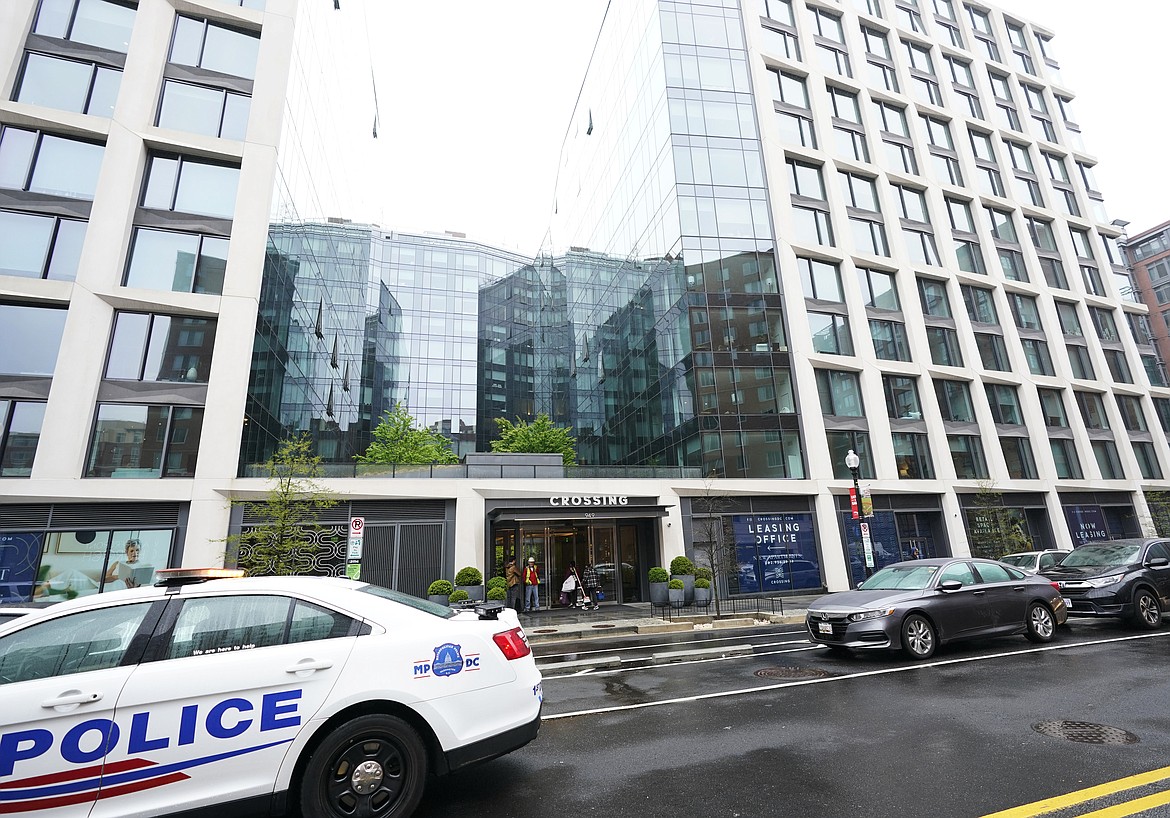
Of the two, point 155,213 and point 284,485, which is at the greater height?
point 155,213

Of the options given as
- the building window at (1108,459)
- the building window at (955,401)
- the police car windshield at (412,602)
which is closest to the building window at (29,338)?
the police car windshield at (412,602)

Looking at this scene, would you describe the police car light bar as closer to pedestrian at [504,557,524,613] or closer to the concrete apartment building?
the concrete apartment building

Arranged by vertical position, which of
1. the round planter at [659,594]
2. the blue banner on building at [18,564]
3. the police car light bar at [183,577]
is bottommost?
the round planter at [659,594]

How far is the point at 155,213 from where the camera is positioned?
20812 mm

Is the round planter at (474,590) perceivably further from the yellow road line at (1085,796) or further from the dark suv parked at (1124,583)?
the yellow road line at (1085,796)

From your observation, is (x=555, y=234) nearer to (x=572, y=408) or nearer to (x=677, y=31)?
(x=572, y=408)

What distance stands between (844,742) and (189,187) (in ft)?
86.8

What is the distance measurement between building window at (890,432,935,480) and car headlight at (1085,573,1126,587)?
1780cm

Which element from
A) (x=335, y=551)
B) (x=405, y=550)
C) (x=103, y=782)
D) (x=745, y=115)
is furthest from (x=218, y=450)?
(x=745, y=115)

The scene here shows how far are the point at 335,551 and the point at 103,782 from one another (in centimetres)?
1777

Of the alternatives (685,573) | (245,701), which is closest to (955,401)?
(685,573)

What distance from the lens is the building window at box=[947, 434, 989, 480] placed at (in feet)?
100

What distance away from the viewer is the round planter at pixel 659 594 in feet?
69.6

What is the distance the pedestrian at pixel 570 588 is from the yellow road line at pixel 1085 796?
1876 centimetres
